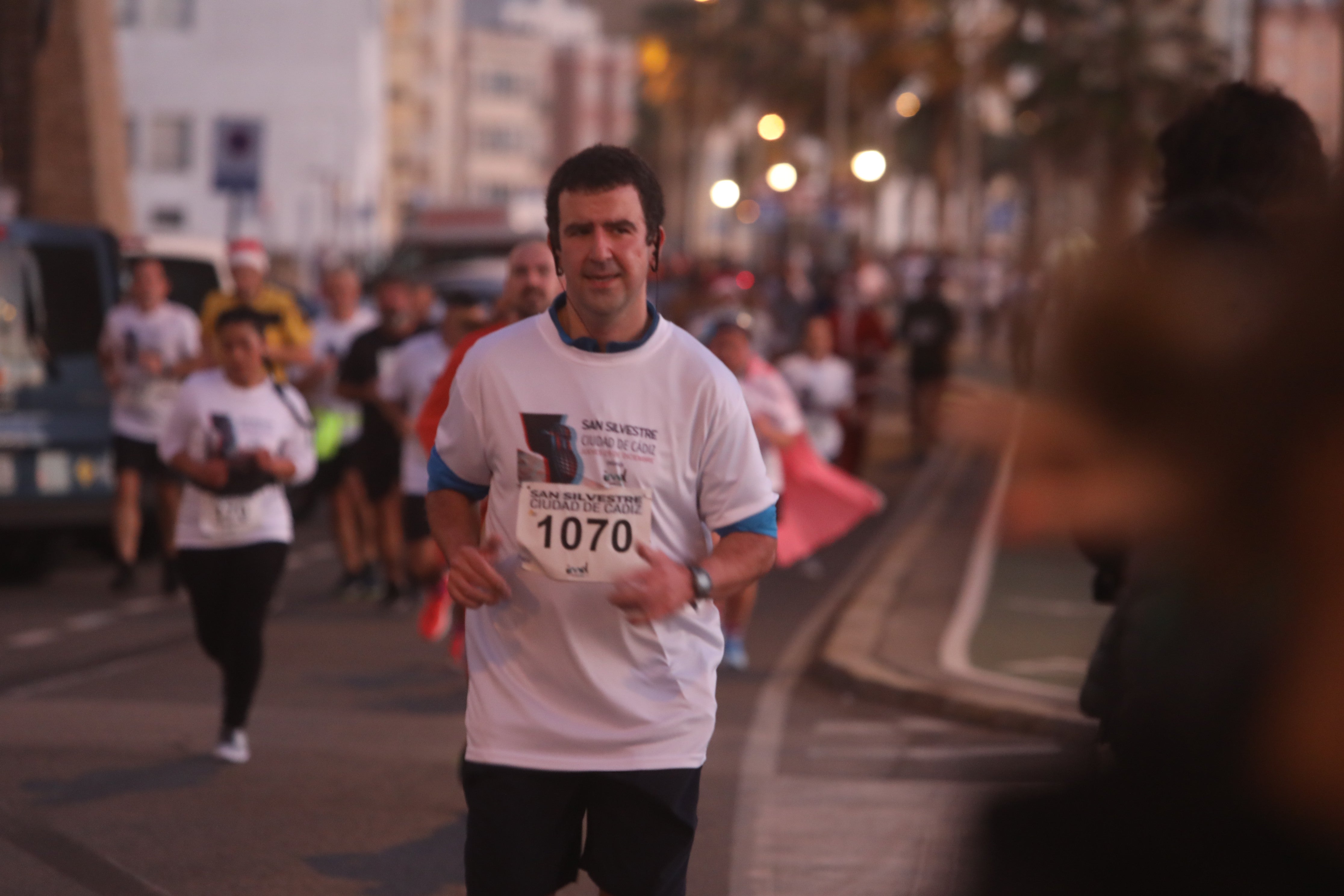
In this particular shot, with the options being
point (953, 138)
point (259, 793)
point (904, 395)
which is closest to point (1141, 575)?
point (259, 793)

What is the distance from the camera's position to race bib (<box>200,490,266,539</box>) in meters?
8.33

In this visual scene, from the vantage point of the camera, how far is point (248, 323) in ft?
28.0

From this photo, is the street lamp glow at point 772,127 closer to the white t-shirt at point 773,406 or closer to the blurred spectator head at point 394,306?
the blurred spectator head at point 394,306

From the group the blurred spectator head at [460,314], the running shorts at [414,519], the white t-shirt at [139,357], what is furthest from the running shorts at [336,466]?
the blurred spectator head at [460,314]

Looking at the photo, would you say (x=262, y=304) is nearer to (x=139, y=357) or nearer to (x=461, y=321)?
(x=139, y=357)

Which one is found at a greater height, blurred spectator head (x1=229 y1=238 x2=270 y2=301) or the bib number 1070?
Answer: blurred spectator head (x1=229 y1=238 x2=270 y2=301)

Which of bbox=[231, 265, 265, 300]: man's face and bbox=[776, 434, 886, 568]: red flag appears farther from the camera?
bbox=[231, 265, 265, 300]: man's face

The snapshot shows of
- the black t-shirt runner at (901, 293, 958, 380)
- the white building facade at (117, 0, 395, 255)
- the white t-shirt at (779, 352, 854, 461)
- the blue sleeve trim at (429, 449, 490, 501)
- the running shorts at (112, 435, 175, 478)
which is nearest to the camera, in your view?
the blue sleeve trim at (429, 449, 490, 501)

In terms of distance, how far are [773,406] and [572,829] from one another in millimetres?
7176

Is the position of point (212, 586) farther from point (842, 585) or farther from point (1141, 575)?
point (842, 585)

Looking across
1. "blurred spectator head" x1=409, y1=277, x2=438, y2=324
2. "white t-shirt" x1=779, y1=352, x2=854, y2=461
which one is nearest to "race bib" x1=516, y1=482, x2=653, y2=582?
"blurred spectator head" x1=409, y1=277, x2=438, y2=324

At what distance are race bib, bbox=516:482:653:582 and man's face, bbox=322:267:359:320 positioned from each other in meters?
10.9

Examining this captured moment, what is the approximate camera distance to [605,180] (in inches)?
167

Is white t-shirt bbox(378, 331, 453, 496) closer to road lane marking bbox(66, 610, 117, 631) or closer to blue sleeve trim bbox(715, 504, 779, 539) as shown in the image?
road lane marking bbox(66, 610, 117, 631)
